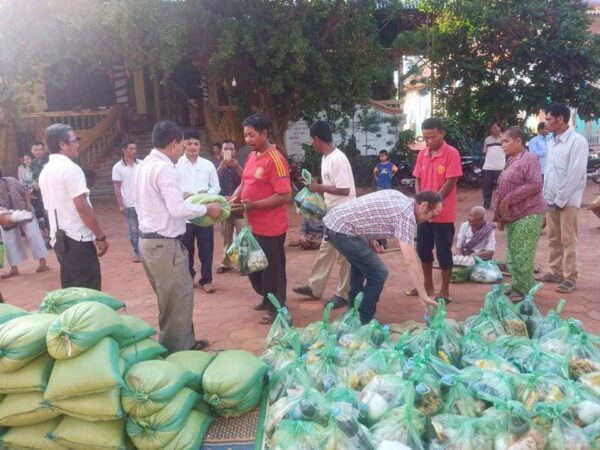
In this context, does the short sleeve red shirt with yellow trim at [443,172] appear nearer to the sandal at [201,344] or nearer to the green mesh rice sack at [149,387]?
the sandal at [201,344]

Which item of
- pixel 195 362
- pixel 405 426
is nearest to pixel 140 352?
pixel 195 362

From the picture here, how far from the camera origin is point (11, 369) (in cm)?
232

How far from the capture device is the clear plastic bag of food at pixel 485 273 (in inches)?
202

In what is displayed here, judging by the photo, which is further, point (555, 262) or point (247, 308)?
point (555, 262)

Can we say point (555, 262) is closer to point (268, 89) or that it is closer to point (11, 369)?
point (11, 369)

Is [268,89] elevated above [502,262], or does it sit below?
above

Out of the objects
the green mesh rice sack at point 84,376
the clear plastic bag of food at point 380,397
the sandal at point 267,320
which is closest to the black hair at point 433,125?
the sandal at point 267,320

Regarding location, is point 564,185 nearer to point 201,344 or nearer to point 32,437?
point 201,344

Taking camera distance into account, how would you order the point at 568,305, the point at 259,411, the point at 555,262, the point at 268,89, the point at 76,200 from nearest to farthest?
the point at 259,411 < the point at 76,200 < the point at 568,305 < the point at 555,262 < the point at 268,89

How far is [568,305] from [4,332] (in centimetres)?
430

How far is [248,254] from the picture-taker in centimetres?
393

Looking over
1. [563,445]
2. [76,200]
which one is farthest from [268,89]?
[563,445]

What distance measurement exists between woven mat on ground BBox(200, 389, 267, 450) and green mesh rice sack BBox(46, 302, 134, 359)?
2.64 feet

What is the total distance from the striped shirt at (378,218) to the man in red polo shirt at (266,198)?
0.53m
